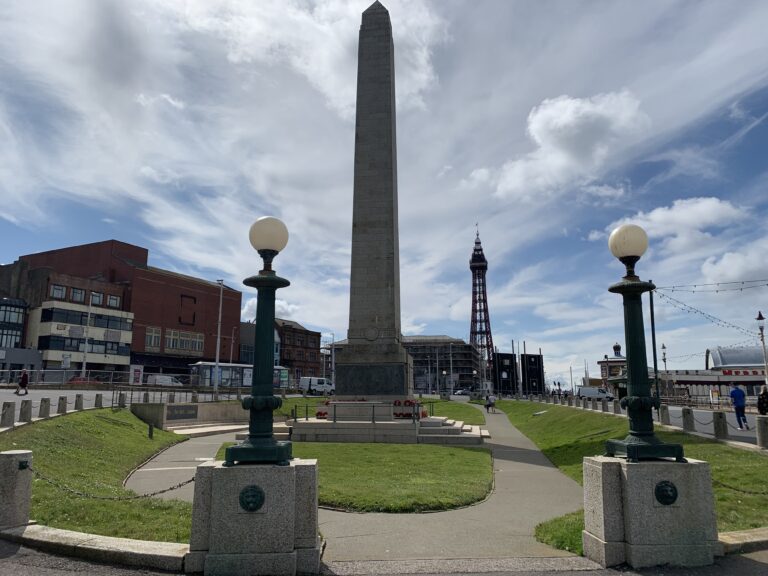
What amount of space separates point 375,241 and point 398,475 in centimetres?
1345

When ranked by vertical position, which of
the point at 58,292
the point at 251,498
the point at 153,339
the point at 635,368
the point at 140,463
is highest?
the point at 58,292

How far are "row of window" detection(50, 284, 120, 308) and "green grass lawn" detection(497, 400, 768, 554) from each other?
6124 cm

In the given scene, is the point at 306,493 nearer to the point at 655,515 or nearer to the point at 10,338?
the point at 655,515

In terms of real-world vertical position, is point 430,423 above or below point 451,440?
above

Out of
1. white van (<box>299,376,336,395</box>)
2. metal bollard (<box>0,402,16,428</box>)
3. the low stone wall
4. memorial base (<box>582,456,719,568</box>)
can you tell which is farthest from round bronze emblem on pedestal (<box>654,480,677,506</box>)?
white van (<box>299,376,336,395</box>)

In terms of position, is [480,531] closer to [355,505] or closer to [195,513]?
[355,505]

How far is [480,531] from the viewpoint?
7664 mm

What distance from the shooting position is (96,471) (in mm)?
11836

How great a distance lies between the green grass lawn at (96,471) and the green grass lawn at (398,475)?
8.85 ft

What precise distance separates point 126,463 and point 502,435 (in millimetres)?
16751

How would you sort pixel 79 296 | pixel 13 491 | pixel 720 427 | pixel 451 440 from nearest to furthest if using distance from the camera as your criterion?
pixel 13 491 < pixel 720 427 < pixel 451 440 < pixel 79 296

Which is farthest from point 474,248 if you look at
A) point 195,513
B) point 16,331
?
point 195,513

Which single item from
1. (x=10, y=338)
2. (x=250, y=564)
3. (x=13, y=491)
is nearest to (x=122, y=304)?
(x=10, y=338)

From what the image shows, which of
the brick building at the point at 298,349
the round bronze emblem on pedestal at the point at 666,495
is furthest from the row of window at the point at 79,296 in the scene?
the round bronze emblem on pedestal at the point at 666,495
